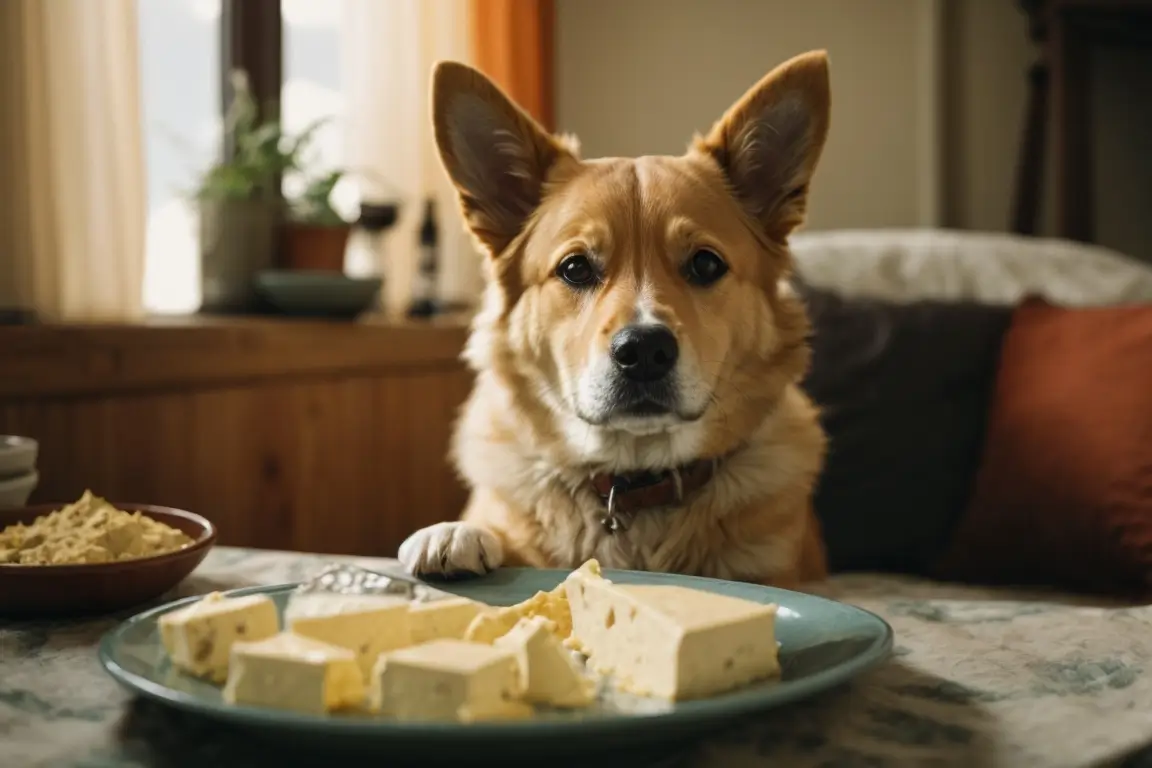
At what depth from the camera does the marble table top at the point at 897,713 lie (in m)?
0.68

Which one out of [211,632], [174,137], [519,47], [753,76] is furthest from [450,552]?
[753,76]

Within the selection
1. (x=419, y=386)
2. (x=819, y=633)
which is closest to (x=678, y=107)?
(x=419, y=386)

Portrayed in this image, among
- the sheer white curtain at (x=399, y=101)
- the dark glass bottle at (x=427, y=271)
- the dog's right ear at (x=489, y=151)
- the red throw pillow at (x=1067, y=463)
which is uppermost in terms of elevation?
the sheer white curtain at (x=399, y=101)

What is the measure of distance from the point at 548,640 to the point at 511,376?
854 millimetres

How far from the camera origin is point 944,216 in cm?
347

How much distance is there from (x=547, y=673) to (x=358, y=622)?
147 mm

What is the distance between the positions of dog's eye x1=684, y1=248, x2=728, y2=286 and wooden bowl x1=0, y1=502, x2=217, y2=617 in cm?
72

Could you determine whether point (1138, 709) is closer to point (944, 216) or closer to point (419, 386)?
point (419, 386)

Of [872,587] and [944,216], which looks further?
[944,216]

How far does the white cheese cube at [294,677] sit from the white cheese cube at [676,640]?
186 mm

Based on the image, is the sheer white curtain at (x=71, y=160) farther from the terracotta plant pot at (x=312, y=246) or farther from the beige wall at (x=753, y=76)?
the beige wall at (x=753, y=76)

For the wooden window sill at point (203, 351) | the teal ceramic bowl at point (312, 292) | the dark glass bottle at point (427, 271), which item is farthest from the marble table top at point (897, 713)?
the dark glass bottle at point (427, 271)

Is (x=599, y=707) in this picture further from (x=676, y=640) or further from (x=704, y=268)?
(x=704, y=268)

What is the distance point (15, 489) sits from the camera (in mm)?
1215
